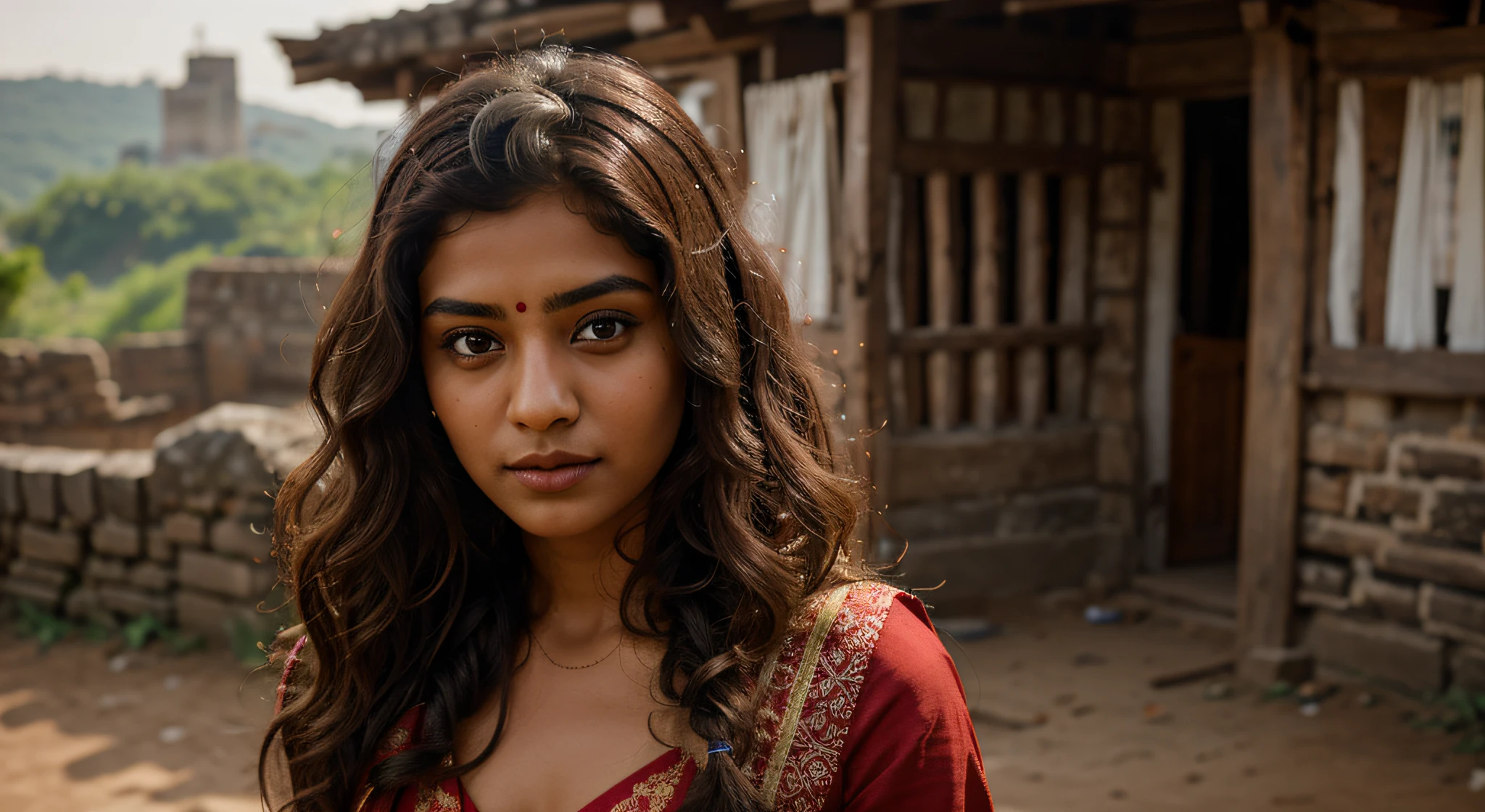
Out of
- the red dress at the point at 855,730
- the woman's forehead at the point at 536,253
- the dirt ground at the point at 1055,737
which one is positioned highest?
the woman's forehead at the point at 536,253

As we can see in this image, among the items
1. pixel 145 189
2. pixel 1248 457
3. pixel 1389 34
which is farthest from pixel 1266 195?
pixel 145 189

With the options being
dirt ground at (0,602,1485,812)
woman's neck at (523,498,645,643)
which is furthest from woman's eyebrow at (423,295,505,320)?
dirt ground at (0,602,1485,812)

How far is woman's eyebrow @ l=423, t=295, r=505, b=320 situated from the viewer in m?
1.20

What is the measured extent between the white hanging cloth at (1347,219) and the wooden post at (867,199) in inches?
71.4

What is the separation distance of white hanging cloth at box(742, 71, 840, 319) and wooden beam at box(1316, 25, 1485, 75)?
2.06m

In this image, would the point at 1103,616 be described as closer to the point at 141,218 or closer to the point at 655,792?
the point at 655,792

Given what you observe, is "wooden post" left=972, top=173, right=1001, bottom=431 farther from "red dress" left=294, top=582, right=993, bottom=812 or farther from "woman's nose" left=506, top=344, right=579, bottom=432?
"woman's nose" left=506, top=344, right=579, bottom=432

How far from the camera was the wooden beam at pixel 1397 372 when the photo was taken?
13.9ft

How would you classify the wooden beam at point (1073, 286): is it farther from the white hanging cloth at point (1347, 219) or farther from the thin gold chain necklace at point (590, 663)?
the thin gold chain necklace at point (590, 663)

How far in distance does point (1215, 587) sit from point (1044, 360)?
4.74 feet

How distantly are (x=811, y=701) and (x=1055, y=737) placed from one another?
350 cm

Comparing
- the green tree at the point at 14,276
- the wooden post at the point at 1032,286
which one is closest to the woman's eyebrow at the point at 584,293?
the wooden post at the point at 1032,286

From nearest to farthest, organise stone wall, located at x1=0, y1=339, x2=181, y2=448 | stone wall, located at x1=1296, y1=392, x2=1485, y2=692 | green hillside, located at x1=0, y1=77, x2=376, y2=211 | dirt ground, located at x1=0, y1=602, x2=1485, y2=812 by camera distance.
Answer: dirt ground, located at x1=0, y1=602, x2=1485, y2=812, stone wall, located at x1=1296, y1=392, x2=1485, y2=692, stone wall, located at x1=0, y1=339, x2=181, y2=448, green hillside, located at x1=0, y1=77, x2=376, y2=211

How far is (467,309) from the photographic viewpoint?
3.96 feet
